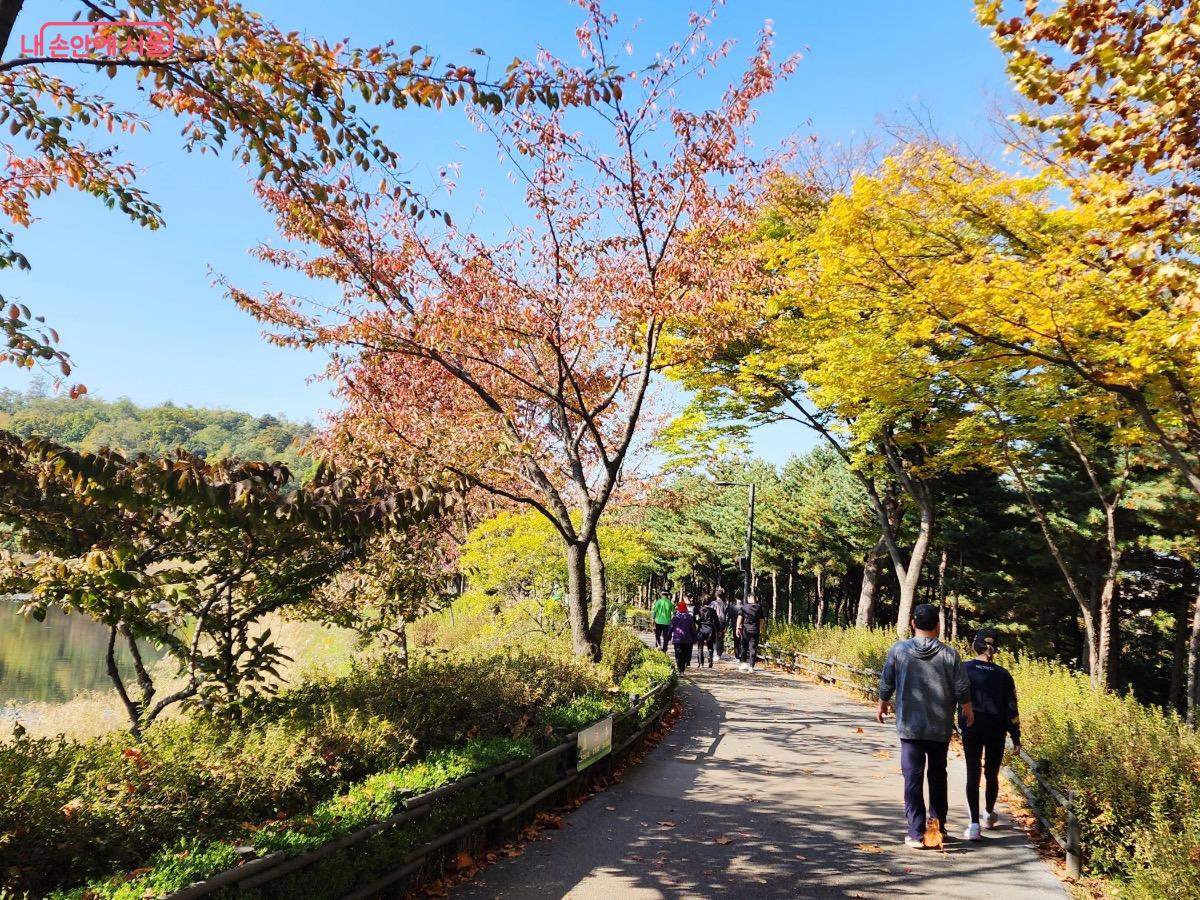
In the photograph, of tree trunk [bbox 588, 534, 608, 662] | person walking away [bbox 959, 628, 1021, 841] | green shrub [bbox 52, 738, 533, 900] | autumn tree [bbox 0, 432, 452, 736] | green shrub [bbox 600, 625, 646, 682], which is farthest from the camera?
green shrub [bbox 600, 625, 646, 682]

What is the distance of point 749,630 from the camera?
22344mm

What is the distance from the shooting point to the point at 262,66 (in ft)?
15.1

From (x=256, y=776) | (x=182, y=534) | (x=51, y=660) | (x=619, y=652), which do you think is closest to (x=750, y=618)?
(x=619, y=652)

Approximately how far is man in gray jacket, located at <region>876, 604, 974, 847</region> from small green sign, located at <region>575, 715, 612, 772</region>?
285 cm

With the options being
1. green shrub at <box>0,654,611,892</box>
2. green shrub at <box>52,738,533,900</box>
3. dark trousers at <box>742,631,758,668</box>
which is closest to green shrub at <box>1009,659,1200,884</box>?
green shrub at <box>52,738,533,900</box>

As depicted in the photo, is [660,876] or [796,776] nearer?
[660,876]

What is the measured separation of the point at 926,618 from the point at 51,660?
110 feet

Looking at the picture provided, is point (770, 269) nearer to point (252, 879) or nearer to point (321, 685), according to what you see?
point (321, 685)

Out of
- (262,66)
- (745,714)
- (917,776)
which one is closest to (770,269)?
(745,714)

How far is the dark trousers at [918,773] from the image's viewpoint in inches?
245

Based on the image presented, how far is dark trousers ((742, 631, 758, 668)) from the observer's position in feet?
74.1

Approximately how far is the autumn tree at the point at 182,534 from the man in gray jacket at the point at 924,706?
4028 millimetres

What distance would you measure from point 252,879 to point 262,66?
4.42 metres

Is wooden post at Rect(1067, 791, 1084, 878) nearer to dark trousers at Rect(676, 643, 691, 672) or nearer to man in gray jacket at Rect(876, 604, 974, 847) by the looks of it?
man in gray jacket at Rect(876, 604, 974, 847)
